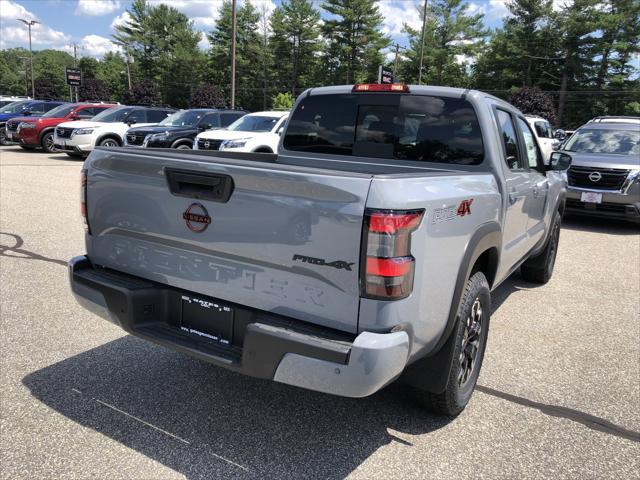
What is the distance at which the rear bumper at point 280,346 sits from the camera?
2.18m

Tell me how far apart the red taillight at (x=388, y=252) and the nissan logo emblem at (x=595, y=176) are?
845 cm

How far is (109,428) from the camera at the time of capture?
285cm

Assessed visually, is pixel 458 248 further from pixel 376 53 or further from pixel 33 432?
pixel 376 53

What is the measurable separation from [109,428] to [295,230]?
160 cm

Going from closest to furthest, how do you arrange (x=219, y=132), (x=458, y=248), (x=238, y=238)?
(x=238, y=238) < (x=458, y=248) < (x=219, y=132)

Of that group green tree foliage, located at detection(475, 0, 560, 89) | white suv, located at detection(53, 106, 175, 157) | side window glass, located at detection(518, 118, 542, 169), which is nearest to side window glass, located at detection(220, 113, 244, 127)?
white suv, located at detection(53, 106, 175, 157)

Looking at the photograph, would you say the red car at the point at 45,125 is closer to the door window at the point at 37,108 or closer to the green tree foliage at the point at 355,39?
the door window at the point at 37,108

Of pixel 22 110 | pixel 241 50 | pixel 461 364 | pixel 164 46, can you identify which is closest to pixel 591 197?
pixel 461 364

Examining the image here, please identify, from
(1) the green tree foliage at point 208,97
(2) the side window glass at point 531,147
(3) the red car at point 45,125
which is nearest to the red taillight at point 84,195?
(2) the side window glass at point 531,147

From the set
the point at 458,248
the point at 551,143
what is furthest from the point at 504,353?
Result: the point at 551,143

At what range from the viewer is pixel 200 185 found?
2553 mm

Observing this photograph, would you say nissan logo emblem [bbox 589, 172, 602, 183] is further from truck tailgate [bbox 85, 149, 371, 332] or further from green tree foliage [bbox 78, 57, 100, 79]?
Result: green tree foliage [bbox 78, 57, 100, 79]

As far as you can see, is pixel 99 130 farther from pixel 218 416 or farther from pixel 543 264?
pixel 218 416

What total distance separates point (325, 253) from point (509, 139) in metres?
2.33
